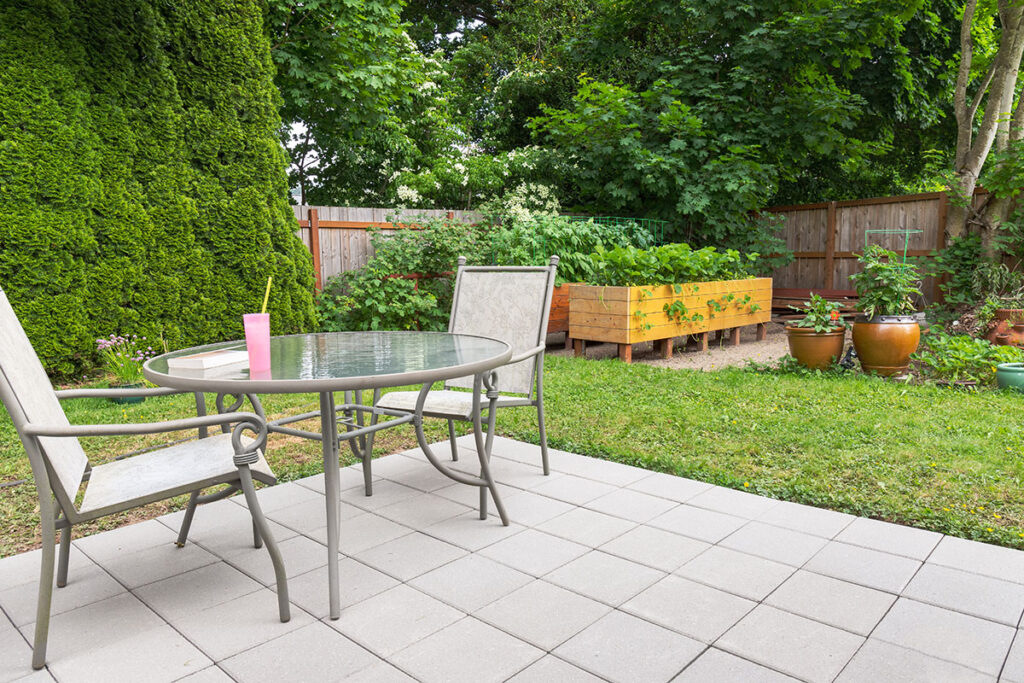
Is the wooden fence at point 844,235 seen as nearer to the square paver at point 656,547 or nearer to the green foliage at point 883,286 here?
the green foliage at point 883,286

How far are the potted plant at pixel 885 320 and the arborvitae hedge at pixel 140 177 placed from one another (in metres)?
5.02

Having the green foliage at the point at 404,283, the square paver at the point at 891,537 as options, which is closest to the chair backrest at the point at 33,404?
the square paver at the point at 891,537

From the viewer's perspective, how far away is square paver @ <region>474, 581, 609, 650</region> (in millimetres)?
1799

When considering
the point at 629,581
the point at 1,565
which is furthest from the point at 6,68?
the point at 629,581

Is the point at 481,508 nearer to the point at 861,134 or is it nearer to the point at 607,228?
the point at 607,228

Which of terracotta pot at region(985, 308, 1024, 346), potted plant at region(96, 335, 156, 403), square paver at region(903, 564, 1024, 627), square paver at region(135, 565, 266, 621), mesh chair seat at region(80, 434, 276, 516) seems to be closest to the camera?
mesh chair seat at region(80, 434, 276, 516)

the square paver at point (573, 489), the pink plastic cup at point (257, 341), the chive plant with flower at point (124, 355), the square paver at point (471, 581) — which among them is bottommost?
the square paver at point (471, 581)

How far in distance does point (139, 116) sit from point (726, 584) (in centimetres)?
592

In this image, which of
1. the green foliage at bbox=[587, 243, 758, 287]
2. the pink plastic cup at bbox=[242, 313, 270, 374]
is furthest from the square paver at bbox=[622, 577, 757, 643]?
the green foliage at bbox=[587, 243, 758, 287]

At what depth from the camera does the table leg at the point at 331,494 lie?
191cm

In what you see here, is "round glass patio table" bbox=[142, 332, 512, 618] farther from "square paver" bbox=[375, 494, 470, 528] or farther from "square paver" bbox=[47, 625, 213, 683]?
"square paver" bbox=[47, 625, 213, 683]

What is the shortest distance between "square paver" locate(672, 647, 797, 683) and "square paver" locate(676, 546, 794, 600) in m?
0.35

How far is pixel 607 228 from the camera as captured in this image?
8352mm

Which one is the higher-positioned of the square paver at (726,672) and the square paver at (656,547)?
the square paver at (656,547)
